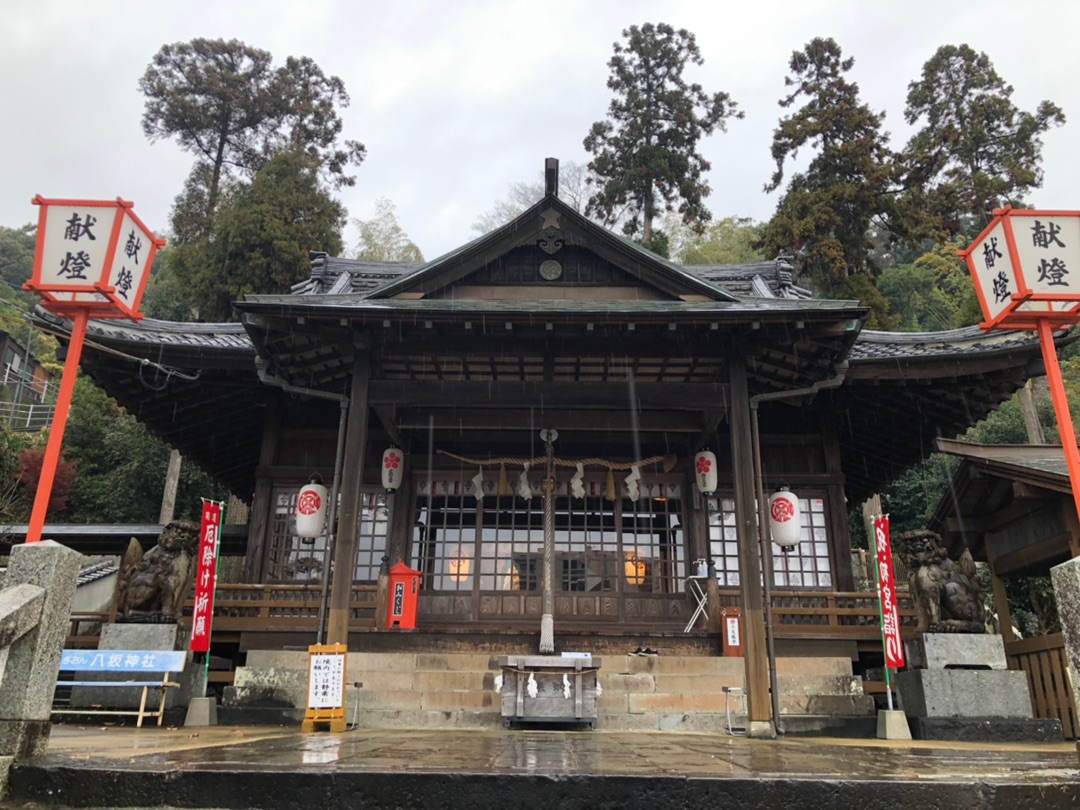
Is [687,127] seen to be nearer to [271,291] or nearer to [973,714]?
[271,291]

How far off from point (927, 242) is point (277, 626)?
154ft

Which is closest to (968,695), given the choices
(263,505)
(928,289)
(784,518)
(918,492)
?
(784,518)

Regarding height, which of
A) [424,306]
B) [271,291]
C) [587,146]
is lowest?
[424,306]

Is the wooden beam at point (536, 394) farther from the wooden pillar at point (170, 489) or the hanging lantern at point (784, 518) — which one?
the wooden pillar at point (170, 489)

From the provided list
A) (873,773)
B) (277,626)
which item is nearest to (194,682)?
(277,626)

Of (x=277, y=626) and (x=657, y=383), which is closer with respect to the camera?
(x=657, y=383)

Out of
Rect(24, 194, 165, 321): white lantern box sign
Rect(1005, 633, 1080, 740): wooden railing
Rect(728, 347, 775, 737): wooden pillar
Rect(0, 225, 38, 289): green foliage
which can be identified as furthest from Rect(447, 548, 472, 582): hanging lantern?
Rect(0, 225, 38, 289): green foliage

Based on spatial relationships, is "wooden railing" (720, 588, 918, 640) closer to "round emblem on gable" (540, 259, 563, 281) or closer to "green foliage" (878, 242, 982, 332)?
"round emblem on gable" (540, 259, 563, 281)

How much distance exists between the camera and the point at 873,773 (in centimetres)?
414

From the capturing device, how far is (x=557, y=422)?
12414 mm

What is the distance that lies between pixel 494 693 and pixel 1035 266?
8.10 m

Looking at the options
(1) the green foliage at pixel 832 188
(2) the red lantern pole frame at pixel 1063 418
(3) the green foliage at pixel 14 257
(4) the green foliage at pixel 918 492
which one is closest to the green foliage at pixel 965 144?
(1) the green foliage at pixel 832 188

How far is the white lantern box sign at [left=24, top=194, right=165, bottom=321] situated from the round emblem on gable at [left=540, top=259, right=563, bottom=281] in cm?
682

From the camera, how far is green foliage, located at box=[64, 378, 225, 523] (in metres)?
29.4
